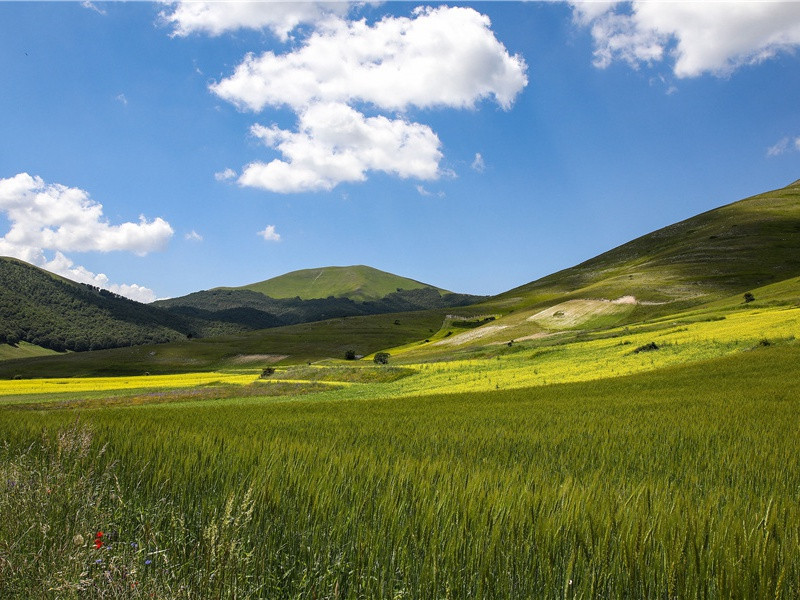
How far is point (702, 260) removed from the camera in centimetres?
10819

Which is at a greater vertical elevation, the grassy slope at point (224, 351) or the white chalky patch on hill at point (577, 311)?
the white chalky patch on hill at point (577, 311)

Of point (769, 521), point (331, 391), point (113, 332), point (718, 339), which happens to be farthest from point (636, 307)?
point (113, 332)

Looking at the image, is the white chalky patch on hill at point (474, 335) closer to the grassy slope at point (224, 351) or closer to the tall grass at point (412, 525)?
the grassy slope at point (224, 351)

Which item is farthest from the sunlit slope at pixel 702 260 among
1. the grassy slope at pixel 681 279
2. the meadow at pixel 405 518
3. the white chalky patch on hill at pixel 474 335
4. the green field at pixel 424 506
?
the meadow at pixel 405 518

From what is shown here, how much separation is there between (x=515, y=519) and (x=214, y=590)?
2.18 meters

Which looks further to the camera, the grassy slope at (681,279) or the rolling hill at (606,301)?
the grassy slope at (681,279)

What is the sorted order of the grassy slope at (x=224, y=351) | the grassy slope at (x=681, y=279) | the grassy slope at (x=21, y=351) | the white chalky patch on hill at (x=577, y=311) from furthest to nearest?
1. the grassy slope at (x=21, y=351)
2. the grassy slope at (x=224, y=351)
3. the white chalky patch on hill at (x=577, y=311)
4. the grassy slope at (x=681, y=279)

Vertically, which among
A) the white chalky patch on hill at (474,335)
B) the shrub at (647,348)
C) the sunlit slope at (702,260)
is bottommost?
the shrub at (647,348)

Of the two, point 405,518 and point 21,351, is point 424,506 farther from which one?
point 21,351

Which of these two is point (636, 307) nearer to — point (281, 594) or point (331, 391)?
point (331, 391)

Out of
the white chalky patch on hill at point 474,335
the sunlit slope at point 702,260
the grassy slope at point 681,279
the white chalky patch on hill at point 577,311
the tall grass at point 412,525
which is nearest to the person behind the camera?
the tall grass at point 412,525

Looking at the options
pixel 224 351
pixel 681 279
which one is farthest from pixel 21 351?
pixel 681 279

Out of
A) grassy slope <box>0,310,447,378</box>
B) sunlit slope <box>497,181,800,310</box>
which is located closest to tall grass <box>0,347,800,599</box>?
sunlit slope <box>497,181,800,310</box>

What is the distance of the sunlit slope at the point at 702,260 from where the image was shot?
88.7 meters
